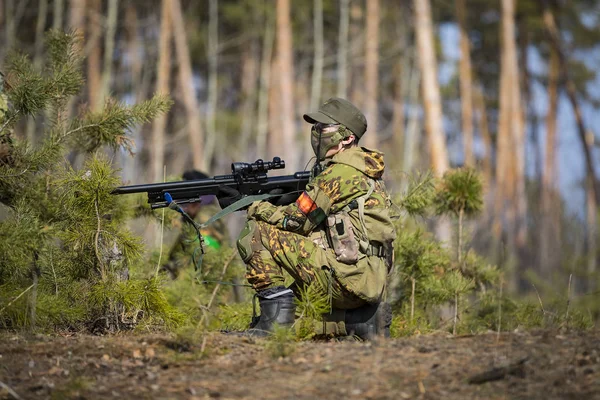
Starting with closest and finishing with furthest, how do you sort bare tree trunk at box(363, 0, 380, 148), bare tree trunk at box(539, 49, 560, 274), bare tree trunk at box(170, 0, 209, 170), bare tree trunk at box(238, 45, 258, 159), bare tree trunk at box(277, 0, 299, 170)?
bare tree trunk at box(277, 0, 299, 170) < bare tree trunk at box(170, 0, 209, 170) < bare tree trunk at box(363, 0, 380, 148) < bare tree trunk at box(539, 49, 560, 274) < bare tree trunk at box(238, 45, 258, 159)

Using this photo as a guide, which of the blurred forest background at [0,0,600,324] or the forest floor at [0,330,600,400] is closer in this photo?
the forest floor at [0,330,600,400]

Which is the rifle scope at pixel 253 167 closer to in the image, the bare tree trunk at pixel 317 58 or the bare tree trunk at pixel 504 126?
the bare tree trunk at pixel 504 126

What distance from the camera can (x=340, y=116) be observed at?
5336 mm

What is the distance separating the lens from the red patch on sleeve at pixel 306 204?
16.5 feet

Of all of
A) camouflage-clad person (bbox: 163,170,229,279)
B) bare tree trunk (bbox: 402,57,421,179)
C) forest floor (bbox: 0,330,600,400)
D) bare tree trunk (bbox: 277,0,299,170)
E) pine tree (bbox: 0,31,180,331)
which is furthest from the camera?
bare tree trunk (bbox: 402,57,421,179)

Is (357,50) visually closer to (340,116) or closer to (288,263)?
(340,116)

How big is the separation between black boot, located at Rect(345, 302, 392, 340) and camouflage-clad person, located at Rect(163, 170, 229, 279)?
2180mm

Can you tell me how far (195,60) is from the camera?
104 ft

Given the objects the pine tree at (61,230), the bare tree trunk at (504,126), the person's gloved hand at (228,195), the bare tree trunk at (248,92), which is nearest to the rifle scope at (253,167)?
the person's gloved hand at (228,195)

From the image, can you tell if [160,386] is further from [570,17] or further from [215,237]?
[570,17]

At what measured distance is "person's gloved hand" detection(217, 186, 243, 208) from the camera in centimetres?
532

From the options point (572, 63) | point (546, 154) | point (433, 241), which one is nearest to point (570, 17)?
point (572, 63)

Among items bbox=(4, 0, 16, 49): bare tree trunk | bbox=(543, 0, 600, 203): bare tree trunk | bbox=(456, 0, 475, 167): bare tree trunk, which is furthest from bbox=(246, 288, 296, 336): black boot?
bbox=(543, 0, 600, 203): bare tree trunk

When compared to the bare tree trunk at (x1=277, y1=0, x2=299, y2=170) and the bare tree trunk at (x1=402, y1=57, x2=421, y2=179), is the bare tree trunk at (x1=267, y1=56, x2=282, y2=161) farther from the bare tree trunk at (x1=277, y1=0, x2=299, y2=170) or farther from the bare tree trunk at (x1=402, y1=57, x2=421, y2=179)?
the bare tree trunk at (x1=402, y1=57, x2=421, y2=179)
